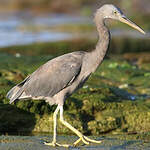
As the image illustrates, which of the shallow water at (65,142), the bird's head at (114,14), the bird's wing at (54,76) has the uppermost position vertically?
the bird's head at (114,14)

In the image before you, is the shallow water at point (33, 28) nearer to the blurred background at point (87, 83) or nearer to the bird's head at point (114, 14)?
the blurred background at point (87, 83)

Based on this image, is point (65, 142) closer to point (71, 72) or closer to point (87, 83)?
point (71, 72)

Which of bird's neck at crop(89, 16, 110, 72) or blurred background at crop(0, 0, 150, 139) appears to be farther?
blurred background at crop(0, 0, 150, 139)

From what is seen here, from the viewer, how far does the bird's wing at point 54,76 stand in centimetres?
845

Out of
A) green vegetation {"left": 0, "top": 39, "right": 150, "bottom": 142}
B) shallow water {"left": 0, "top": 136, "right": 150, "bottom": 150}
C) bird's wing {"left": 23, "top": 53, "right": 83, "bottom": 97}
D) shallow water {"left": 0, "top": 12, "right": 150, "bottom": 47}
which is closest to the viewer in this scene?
shallow water {"left": 0, "top": 136, "right": 150, "bottom": 150}

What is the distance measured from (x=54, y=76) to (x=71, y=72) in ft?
1.41

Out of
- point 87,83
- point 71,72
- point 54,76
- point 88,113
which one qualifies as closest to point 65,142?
point 54,76

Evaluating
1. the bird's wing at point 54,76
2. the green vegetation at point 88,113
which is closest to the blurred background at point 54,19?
the green vegetation at point 88,113

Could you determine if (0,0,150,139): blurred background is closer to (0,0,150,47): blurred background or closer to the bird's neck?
(0,0,150,47): blurred background

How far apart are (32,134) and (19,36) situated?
798 inches

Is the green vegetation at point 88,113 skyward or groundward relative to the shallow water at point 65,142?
skyward

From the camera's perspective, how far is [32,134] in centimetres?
1002

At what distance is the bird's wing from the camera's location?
332 inches

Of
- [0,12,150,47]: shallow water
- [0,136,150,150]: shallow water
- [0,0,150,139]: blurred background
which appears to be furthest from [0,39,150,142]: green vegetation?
[0,12,150,47]: shallow water
